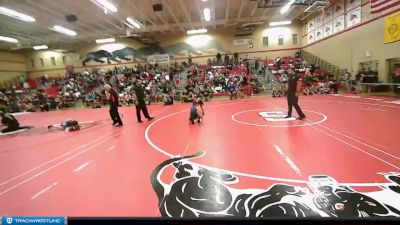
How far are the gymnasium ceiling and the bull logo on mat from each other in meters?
14.6

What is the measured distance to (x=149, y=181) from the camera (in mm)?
4051

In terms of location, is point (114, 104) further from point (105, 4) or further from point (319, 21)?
point (319, 21)

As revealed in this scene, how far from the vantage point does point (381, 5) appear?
555 inches

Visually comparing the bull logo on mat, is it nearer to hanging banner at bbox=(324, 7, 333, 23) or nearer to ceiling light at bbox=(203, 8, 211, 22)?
ceiling light at bbox=(203, 8, 211, 22)

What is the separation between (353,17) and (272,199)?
18.5 m

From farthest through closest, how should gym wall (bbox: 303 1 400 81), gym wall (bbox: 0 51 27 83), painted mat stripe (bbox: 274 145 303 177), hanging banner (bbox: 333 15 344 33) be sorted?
1. gym wall (bbox: 0 51 27 83)
2. hanging banner (bbox: 333 15 344 33)
3. gym wall (bbox: 303 1 400 81)
4. painted mat stripe (bbox: 274 145 303 177)

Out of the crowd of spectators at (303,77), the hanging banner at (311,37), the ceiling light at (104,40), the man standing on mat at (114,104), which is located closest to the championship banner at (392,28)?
the crowd of spectators at (303,77)

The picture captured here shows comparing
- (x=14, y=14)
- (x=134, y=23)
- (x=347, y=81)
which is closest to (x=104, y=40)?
(x=134, y=23)

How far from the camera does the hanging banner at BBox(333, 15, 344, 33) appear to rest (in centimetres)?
1915

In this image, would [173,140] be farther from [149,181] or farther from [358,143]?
[358,143]

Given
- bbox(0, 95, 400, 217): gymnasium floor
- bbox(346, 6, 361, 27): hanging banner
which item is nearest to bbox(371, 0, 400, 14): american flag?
bbox(346, 6, 361, 27): hanging banner

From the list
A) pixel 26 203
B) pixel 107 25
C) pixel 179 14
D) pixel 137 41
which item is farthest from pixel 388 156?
pixel 137 41

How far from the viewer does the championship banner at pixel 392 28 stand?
1339 cm

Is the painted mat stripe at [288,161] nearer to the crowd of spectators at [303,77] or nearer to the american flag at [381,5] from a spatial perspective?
the crowd of spectators at [303,77]
